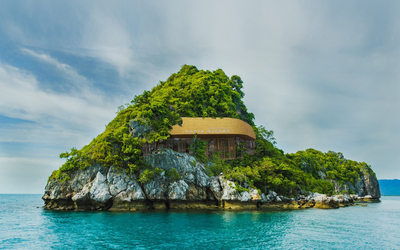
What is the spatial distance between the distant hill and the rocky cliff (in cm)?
14340

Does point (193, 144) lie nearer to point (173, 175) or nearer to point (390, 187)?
point (173, 175)

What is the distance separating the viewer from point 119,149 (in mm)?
28703

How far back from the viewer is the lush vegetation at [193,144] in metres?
28.1

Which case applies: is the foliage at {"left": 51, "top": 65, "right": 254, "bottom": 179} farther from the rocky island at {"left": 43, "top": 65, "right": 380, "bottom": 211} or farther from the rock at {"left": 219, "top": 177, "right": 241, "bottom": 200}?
the rock at {"left": 219, "top": 177, "right": 241, "bottom": 200}

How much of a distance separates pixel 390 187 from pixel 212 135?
160947 millimetres

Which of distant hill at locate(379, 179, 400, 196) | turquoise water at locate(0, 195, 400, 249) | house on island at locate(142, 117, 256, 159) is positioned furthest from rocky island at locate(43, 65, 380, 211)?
distant hill at locate(379, 179, 400, 196)

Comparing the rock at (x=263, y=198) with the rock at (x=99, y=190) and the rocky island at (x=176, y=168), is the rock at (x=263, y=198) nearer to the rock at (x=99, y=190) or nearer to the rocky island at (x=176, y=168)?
the rocky island at (x=176, y=168)

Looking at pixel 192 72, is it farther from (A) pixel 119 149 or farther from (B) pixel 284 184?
(B) pixel 284 184

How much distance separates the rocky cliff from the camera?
26.4 meters

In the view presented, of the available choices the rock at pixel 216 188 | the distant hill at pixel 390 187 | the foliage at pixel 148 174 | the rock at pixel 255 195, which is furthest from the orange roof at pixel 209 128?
the distant hill at pixel 390 187

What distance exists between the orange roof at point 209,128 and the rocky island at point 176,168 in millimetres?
130

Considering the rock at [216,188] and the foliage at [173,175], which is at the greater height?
the foliage at [173,175]

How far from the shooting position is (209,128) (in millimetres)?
32250

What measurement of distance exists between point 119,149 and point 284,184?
68.5ft
